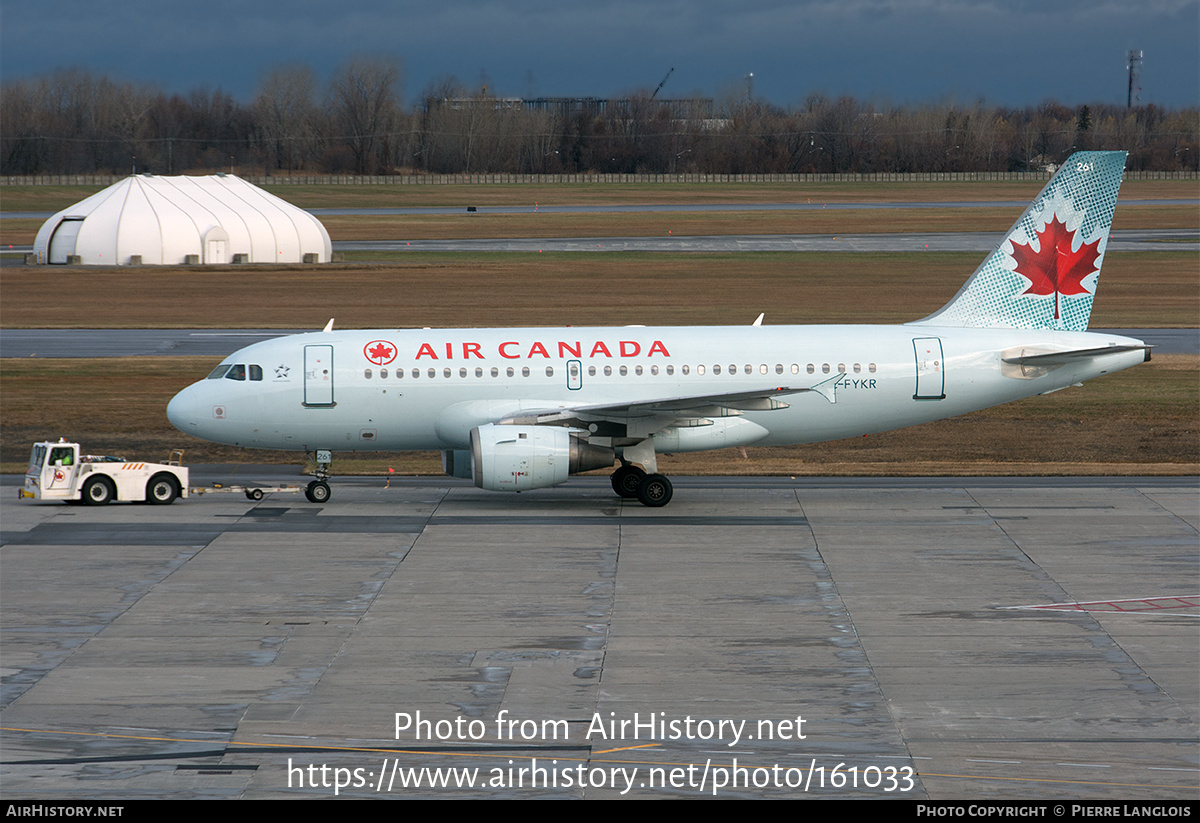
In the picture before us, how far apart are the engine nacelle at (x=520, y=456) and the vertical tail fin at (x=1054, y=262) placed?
10.3 meters

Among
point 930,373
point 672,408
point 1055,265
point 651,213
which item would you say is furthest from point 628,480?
point 651,213

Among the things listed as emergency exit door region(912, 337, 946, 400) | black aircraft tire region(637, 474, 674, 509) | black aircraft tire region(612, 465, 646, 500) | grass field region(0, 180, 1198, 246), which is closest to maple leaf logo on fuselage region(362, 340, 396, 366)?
black aircraft tire region(612, 465, 646, 500)

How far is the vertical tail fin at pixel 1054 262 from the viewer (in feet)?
106

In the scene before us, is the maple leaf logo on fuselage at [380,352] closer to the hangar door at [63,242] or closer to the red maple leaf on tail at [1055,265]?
the red maple leaf on tail at [1055,265]

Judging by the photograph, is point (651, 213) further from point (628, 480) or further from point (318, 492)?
point (318, 492)

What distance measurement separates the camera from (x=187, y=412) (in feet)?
101

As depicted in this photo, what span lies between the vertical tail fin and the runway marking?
1133 centimetres

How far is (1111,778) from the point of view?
1448cm

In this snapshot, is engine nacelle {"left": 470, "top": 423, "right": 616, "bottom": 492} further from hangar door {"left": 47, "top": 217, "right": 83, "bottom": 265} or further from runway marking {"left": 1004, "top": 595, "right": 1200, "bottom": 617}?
hangar door {"left": 47, "top": 217, "right": 83, "bottom": 265}

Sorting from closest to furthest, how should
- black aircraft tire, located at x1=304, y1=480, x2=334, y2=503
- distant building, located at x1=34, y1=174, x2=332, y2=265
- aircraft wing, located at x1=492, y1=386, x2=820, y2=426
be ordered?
aircraft wing, located at x1=492, y1=386, x2=820, y2=426, black aircraft tire, located at x1=304, y1=480, x2=334, y2=503, distant building, located at x1=34, y1=174, x2=332, y2=265

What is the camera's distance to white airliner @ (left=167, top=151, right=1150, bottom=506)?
1203 inches

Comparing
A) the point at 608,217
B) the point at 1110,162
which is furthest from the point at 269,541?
the point at 608,217

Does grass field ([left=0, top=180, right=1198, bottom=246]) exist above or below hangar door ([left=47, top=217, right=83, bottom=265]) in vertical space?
above

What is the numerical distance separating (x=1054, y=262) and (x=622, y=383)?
451 inches
